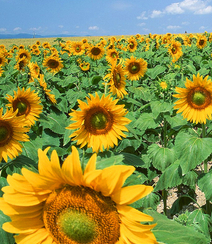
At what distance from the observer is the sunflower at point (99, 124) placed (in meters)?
2.15

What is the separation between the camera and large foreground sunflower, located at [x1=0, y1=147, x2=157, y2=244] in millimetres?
886

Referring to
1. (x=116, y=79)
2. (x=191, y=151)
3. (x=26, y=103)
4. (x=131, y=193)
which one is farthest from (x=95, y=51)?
(x=131, y=193)

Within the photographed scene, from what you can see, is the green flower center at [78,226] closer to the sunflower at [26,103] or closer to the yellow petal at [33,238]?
the yellow petal at [33,238]

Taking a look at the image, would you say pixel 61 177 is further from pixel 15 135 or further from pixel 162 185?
pixel 162 185

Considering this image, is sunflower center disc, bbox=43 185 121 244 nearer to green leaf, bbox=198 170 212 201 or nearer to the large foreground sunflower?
the large foreground sunflower

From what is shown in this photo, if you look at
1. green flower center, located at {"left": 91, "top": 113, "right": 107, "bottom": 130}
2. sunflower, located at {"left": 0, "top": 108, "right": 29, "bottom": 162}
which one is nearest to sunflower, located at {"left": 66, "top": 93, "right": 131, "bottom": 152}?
green flower center, located at {"left": 91, "top": 113, "right": 107, "bottom": 130}

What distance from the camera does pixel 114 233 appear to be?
98 centimetres

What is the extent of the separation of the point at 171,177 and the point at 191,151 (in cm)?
42

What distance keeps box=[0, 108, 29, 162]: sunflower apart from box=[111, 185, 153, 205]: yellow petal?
1229 millimetres

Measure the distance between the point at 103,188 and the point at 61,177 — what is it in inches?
6.3

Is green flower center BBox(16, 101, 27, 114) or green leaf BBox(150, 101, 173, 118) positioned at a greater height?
green leaf BBox(150, 101, 173, 118)

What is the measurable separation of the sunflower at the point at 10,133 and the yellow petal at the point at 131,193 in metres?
1.23

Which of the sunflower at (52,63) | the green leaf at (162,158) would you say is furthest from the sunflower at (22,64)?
the green leaf at (162,158)

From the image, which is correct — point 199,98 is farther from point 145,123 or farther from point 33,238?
point 33,238
